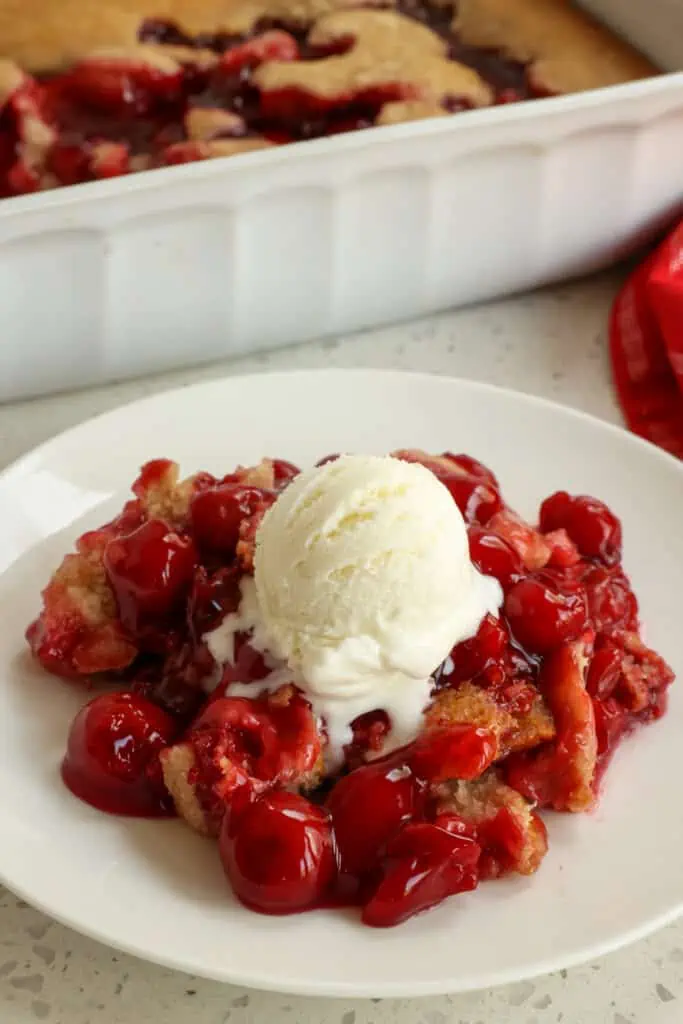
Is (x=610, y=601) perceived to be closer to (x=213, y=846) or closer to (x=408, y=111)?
(x=213, y=846)

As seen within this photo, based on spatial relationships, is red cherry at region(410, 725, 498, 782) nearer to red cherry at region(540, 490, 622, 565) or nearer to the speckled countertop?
the speckled countertop

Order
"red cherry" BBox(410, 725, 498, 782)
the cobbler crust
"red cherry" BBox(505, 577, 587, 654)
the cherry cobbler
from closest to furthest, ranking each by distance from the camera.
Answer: "red cherry" BBox(410, 725, 498, 782), "red cherry" BBox(505, 577, 587, 654), the cherry cobbler, the cobbler crust

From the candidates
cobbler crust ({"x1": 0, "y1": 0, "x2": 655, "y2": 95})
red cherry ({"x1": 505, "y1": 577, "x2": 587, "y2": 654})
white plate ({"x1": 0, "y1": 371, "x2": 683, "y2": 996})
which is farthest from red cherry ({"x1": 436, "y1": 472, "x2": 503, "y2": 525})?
cobbler crust ({"x1": 0, "y1": 0, "x2": 655, "y2": 95})

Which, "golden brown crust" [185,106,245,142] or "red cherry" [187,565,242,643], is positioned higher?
"golden brown crust" [185,106,245,142]

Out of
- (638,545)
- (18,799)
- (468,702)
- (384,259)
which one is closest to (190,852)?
(18,799)

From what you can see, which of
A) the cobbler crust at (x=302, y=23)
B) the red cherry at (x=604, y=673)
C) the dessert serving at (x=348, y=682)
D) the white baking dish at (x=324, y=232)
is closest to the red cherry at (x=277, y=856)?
the dessert serving at (x=348, y=682)

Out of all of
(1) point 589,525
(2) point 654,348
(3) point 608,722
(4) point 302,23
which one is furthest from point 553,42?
(3) point 608,722

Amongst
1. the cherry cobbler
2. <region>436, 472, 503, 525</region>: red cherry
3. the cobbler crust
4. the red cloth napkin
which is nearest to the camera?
<region>436, 472, 503, 525</region>: red cherry
